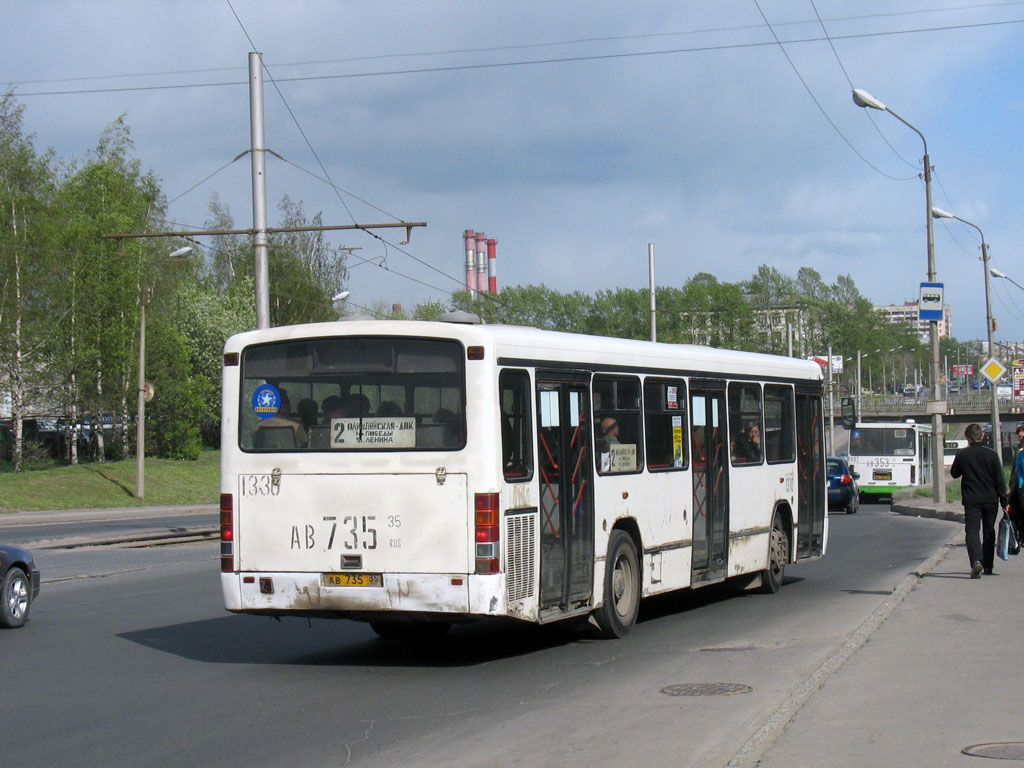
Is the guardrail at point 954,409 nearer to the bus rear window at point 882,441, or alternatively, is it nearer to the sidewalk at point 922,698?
the bus rear window at point 882,441

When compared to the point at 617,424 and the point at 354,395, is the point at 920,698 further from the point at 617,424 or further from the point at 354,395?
the point at 354,395

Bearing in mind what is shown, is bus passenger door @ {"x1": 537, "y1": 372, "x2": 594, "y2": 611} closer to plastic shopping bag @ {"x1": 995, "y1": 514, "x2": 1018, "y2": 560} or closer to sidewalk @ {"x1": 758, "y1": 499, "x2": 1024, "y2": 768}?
sidewalk @ {"x1": 758, "y1": 499, "x2": 1024, "y2": 768}

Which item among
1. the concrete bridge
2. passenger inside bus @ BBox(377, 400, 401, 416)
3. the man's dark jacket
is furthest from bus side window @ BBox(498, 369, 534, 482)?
the concrete bridge

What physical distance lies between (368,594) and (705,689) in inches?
103

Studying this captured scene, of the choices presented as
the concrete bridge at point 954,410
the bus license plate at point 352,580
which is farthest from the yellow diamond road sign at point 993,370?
the concrete bridge at point 954,410

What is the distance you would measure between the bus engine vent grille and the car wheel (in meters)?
5.64

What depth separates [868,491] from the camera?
4931 centimetres

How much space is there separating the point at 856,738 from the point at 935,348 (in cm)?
2615

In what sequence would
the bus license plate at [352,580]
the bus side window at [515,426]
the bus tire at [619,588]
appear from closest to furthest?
the bus license plate at [352,580], the bus side window at [515,426], the bus tire at [619,588]

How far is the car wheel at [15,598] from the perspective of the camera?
12555 mm

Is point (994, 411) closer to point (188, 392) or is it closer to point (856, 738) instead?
point (188, 392)

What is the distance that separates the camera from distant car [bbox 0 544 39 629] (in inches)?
495

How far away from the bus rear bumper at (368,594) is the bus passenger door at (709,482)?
13.6 feet

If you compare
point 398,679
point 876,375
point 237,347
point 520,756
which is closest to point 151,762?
point 520,756
